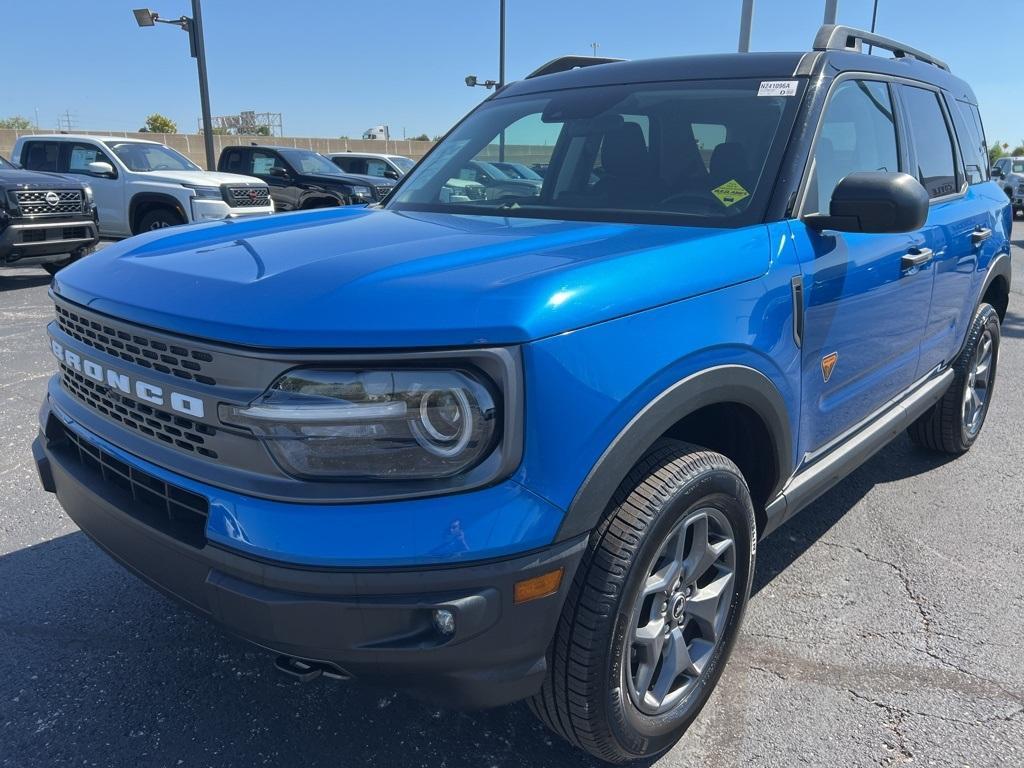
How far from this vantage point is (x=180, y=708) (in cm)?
237

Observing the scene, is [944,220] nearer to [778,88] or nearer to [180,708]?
[778,88]

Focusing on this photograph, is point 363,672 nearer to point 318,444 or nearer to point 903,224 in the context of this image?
point 318,444

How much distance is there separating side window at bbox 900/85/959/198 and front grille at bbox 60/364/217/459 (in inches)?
117

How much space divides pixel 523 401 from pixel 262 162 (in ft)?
49.4

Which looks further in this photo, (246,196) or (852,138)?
(246,196)

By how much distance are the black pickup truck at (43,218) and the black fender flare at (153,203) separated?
1.58 m

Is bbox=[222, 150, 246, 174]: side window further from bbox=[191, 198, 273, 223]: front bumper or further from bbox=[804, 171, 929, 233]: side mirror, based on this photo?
bbox=[804, 171, 929, 233]: side mirror

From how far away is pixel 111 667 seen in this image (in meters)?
2.55

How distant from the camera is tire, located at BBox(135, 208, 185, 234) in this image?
11750 millimetres

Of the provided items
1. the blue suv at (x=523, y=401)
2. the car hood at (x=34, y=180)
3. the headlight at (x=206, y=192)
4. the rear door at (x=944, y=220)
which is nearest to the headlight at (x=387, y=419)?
the blue suv at (x=523, y=401)

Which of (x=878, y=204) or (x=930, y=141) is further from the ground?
(x=930, y=141)

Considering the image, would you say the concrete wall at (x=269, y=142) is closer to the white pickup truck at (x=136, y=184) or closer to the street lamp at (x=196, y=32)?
the street lamp at (x=196, y=32)

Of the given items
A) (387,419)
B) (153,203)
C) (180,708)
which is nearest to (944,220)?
(387,419)

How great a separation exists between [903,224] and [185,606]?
2223mm
